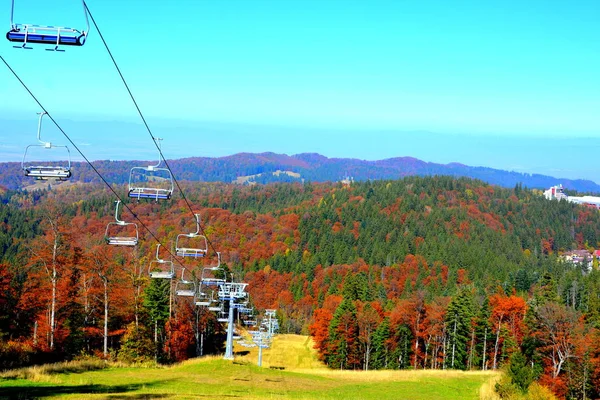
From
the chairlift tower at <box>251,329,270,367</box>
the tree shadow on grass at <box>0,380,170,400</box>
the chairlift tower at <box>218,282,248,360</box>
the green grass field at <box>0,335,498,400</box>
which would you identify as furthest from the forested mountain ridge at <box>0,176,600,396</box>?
the tree shadow on grass at <box>0,380,170,400</box>

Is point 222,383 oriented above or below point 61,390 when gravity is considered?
below

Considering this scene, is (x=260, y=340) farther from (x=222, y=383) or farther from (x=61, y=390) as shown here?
(x=61, y=390)

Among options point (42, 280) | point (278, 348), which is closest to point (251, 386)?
point (42, 280)

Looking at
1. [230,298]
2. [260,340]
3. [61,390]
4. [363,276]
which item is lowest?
[260,340]

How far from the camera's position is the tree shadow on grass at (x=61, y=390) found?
19500 millimetres

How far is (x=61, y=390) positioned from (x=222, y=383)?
954 cm

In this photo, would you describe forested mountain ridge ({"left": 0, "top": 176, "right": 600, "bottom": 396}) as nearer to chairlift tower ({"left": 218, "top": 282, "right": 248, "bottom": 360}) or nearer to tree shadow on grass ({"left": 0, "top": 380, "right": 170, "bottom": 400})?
chairlift tower ({"left": 218, "top": 282, "right": 248, "bottom": 360})

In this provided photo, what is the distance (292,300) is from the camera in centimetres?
10656

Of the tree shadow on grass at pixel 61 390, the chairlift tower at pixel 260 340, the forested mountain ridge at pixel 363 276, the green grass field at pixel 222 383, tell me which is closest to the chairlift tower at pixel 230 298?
the green grass field at pixel 222 383

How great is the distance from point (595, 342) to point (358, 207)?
12555 centimetres

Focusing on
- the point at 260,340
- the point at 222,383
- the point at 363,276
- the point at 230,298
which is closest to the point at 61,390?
the point at 222,383

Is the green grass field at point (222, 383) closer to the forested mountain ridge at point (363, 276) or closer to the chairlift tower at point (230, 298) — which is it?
the chairlift tower at point (230, 298)

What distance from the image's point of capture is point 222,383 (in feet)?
100

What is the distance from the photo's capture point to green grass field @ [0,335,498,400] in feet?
75.4
